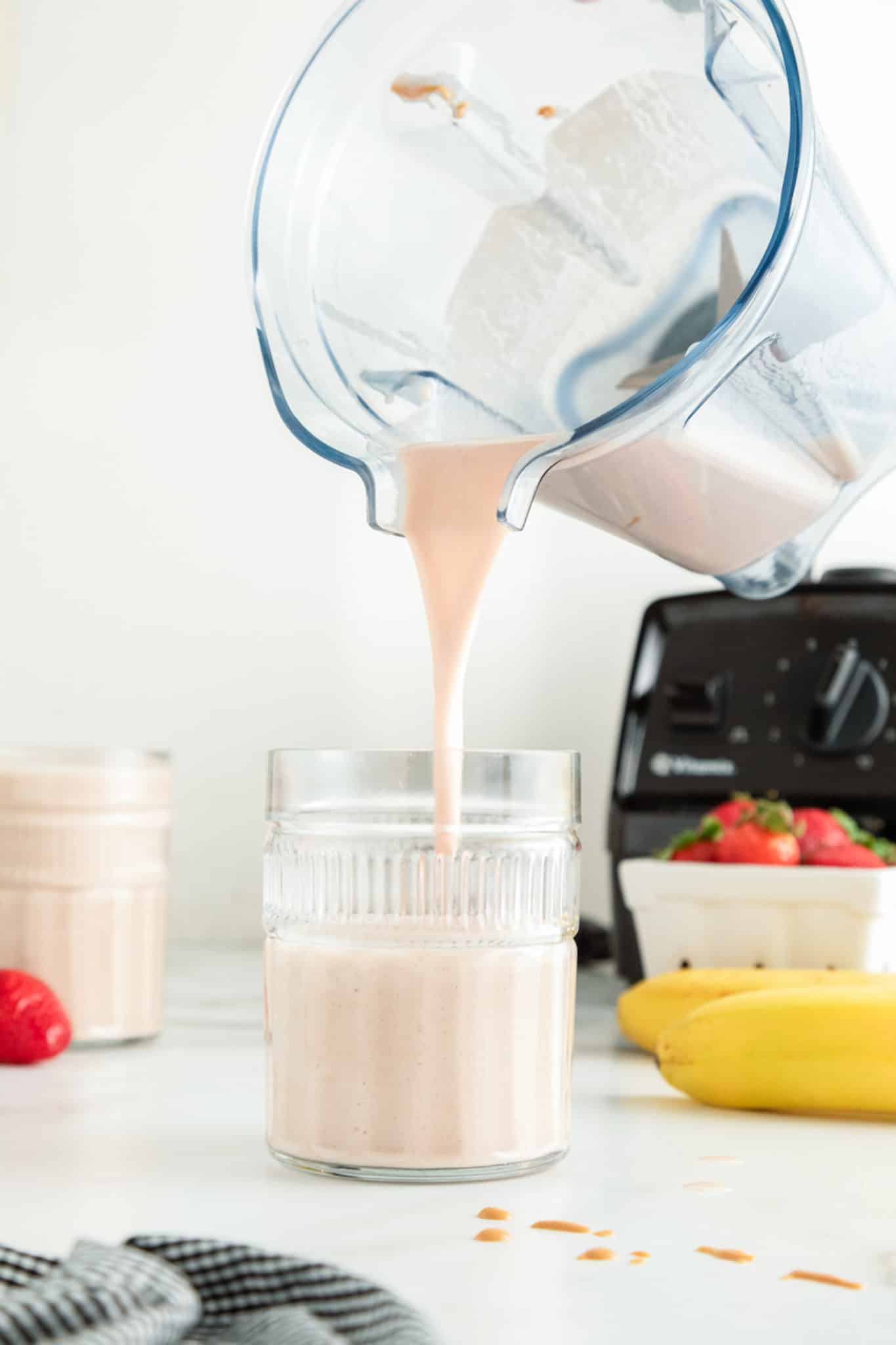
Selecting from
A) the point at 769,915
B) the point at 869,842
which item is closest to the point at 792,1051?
the point at 769,915

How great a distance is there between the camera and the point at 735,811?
3.87ft

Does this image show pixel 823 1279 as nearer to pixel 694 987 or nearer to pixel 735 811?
pixel 694 987

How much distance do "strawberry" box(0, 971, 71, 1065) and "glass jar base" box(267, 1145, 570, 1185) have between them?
0.32 meters

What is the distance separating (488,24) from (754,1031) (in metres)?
0.58

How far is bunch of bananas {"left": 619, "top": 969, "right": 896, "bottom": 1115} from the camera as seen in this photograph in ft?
2.68

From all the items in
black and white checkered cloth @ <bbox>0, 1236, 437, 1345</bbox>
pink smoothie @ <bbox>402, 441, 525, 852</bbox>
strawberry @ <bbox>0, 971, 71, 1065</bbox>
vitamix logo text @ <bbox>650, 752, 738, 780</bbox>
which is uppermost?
pink smoothie @ <bbox>402, 441, 525, 852</bbox>

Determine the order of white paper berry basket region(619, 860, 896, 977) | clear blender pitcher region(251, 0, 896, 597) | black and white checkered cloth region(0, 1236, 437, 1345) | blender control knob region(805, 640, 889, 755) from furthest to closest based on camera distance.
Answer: blender control knob region(805, 640, 889, 755) < white paper berry basket region(619, 860, 896, 977) < clear blender pitcher region(251, 0, 896, 597) < black and white checkered cloth region(0, 1236, 437, 1345)

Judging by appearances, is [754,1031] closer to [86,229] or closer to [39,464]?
[39,464]

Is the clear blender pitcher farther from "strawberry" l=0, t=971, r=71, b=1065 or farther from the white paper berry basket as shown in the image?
"strawberry" l=0, t=971, r=71, b=1065

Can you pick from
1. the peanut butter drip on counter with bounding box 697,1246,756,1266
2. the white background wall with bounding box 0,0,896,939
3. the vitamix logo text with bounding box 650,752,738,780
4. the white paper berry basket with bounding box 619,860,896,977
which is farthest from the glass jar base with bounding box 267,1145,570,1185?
the white background wall with bounding box 0,0,896,939

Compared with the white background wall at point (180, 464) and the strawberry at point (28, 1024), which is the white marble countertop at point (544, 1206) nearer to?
the strawberry at point (28, 1024)

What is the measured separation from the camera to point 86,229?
162cm

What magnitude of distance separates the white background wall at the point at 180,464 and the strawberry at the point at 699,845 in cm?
53

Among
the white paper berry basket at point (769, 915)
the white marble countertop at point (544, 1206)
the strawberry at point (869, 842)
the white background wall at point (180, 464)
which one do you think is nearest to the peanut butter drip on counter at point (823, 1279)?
the white marble countertop at point (544, 1206)
